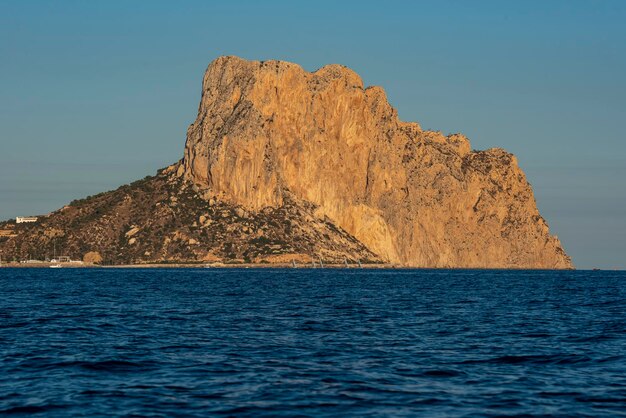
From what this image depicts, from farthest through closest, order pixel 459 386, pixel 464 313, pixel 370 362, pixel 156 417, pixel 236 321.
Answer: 1. pixel 464 313
2. pixel 236 321
3. pixel 370 362
4. pixel 459 386
5. pixel 156 417

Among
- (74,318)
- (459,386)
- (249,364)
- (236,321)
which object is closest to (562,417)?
(459,386)

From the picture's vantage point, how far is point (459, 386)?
111ft

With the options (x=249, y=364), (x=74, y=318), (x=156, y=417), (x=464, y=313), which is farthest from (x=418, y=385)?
(x=464, y=313)

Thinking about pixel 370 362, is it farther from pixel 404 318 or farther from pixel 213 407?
pixel 404 318

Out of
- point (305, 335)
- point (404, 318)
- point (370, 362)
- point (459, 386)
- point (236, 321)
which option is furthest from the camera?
point (404, 318)

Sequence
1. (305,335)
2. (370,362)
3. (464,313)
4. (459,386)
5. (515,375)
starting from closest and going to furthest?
1. (459,386)
2. (515,375)
3. (370,362)
4. (305,335)
5. (464,313)

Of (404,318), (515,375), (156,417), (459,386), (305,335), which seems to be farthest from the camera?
(404,318)

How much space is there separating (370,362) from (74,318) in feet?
94.0

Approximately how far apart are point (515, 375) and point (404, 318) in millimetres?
28779

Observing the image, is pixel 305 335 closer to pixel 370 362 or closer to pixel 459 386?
pixel 370 362

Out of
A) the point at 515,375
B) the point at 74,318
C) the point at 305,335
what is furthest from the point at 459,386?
the point at 74,318

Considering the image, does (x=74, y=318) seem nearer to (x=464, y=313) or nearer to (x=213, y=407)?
(x=464, y=313)

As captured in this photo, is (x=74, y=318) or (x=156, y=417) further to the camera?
(x=74, y=318)

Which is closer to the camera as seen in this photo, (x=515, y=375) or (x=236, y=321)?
(x=515, y=375)
